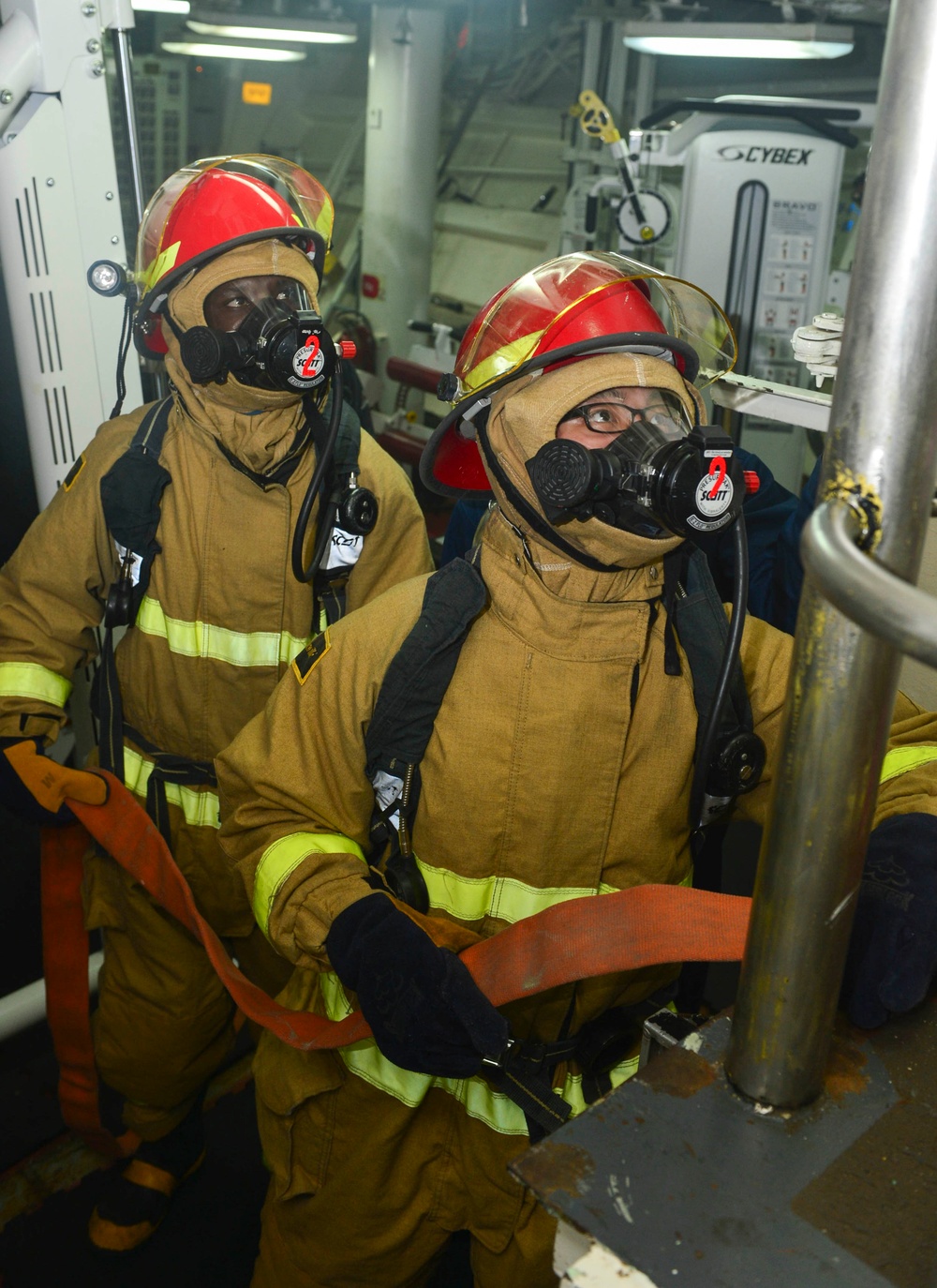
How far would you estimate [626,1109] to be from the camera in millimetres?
755

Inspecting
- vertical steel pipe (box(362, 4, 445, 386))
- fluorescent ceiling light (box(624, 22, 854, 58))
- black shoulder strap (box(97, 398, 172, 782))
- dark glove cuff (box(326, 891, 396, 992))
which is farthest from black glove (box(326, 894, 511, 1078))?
vertical steel pipe (box(362, 4, 445, 386))

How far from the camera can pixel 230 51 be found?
793 cm

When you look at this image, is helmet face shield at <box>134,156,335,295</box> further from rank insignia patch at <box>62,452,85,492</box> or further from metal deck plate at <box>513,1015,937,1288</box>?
metal deck plate at <box>513,1015,937,1288</box>

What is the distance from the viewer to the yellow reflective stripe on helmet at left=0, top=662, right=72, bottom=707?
214 centimetres

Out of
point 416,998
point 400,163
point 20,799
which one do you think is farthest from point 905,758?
point 400,163

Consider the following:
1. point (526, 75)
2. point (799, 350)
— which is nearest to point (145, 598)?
point (799, 350)

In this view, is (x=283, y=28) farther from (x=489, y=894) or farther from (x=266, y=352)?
(x=489, y=894)

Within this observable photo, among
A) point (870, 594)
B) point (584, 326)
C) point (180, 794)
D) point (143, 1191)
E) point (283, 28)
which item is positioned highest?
point (283, 28)

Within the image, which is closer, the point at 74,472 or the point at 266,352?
the point at 266,352

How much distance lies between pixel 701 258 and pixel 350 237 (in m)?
5.59

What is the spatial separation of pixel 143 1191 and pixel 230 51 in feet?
25.8

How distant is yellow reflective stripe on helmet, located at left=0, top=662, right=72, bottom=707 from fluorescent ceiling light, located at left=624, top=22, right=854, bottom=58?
406cm

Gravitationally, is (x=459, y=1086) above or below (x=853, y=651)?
below

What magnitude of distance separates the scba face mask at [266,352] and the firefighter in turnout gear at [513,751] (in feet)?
Answer: 1.91
